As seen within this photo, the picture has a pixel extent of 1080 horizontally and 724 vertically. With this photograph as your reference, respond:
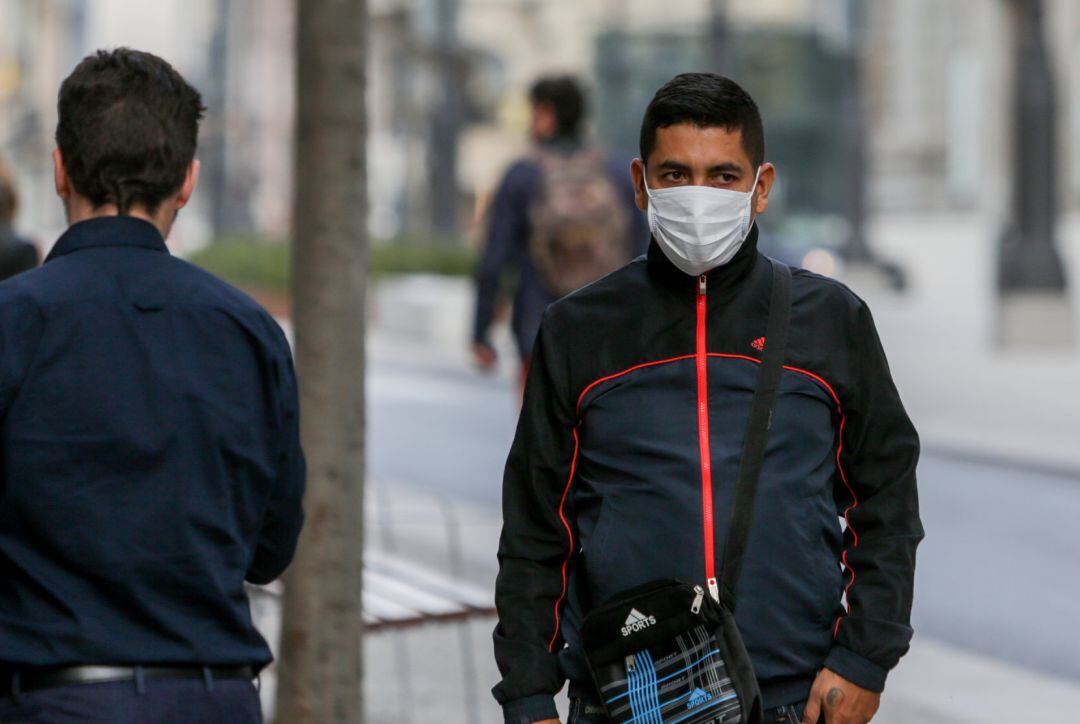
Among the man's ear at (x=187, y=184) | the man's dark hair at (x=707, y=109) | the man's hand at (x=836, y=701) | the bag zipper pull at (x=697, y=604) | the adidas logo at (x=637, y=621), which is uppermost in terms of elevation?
the man's dark hair at (x=707, y=109)

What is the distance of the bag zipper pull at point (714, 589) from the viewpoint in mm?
2838

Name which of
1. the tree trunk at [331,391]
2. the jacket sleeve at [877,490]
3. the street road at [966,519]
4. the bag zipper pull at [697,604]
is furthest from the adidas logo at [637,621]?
the street road at [966,519]

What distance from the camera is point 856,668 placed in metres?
2.88

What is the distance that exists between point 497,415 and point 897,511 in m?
14.3

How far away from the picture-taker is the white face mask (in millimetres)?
2920

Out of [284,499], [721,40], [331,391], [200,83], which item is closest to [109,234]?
[284,499]

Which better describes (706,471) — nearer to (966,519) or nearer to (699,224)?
(699,224)

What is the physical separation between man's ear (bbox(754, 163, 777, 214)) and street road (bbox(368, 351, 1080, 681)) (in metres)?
5.18

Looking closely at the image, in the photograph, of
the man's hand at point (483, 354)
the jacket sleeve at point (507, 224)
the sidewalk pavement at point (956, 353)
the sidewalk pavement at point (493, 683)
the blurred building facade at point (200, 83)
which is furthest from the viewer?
the blurred building facade at point (200, 83)

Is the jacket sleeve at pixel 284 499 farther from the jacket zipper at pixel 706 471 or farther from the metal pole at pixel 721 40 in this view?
the metal pole at pixel 721 40

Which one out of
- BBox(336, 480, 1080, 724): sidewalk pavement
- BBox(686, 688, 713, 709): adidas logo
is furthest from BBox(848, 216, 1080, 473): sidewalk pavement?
BBox(686, 688, 713, 709): adidas logo

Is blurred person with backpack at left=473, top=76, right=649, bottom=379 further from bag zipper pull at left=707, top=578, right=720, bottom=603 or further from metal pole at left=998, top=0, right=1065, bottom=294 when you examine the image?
metal pole at left=998, top=0, right=1065, bottom=294

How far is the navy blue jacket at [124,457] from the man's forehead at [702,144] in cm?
69

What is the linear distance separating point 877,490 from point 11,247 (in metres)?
4.51
